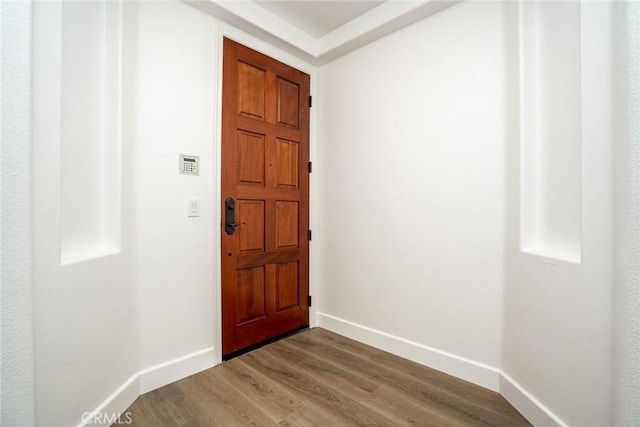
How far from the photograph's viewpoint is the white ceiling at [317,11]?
223cm

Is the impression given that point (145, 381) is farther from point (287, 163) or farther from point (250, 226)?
point (287, 163)

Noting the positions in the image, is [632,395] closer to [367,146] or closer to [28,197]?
[367,146]

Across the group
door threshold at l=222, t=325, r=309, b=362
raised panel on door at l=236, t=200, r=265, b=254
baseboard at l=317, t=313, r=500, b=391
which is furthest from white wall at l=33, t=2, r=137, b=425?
baseboard at l=317, t=313, r=500, b=391

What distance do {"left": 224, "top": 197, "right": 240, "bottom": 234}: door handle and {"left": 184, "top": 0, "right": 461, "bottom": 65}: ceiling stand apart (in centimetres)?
140

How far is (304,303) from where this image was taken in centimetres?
280

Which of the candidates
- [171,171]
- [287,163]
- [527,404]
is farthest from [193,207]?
[527,404]

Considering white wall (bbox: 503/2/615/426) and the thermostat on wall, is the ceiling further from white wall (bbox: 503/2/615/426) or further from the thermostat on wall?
white wall (bbox: 503/2/615/426)

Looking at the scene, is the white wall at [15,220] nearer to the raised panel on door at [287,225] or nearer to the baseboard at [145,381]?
the baseboard at [145,381]

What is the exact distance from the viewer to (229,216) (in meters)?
2.19

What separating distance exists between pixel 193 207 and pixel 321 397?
1.52 m

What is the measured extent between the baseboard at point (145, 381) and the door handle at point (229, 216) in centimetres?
90

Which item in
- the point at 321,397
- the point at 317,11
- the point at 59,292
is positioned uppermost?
the point at 317,11

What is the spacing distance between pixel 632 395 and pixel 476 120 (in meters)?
1.57

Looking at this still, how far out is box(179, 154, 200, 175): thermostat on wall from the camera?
1.95 meters
